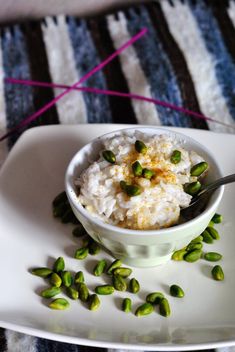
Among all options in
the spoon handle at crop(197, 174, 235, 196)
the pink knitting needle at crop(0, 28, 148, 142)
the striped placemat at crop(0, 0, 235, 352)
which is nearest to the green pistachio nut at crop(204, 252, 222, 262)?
the spoon handle at crop(197, 174, 235, 196)

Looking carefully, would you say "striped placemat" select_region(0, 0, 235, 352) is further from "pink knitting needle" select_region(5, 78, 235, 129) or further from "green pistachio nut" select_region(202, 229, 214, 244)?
"green pistachio nut" select_region(202, 229, 214, 244)

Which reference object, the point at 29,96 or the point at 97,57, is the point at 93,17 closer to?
the point at 97,57

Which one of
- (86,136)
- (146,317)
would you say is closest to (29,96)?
(86,136)

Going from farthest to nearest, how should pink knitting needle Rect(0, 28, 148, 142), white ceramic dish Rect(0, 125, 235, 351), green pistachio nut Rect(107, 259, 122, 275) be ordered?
pink knitting needle Rect(0, 28, 148, 142)
green pistachio nut Rect(107, 259, 122, 275)
white ceramic dish Rect(0, 125, 235, 351)

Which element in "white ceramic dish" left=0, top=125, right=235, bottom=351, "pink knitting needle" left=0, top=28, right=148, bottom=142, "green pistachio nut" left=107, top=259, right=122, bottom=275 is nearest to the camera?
"white ceramic dish" left=0, top=125, right=235, bottom=351

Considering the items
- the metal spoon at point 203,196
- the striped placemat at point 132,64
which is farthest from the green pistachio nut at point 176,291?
the striped placemat at point 132,64

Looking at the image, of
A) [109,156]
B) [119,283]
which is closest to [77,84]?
[109,156]

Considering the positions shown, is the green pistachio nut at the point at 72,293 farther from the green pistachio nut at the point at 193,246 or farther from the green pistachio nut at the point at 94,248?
the green pistachio nut at the point at 193,246
